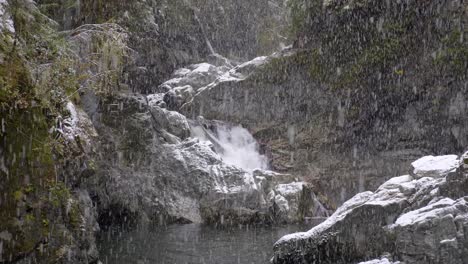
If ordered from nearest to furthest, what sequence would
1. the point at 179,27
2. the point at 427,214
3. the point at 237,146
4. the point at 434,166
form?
1. the point at 427,214
2. the point at 434,166
3. the point at 237,146
4. the point at 179,27

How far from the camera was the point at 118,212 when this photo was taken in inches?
642

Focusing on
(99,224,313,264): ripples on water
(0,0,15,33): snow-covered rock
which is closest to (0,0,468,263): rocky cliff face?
(0,0,15,33): snow-covered rock

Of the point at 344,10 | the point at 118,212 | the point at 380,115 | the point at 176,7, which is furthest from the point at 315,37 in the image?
the point at 118,212

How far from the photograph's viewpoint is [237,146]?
22812 mm

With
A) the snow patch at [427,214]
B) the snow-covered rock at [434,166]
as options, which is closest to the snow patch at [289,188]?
the snow-covered rock at [434,166]

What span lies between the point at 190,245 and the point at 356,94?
1338cm

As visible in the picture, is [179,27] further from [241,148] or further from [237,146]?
[241,148]

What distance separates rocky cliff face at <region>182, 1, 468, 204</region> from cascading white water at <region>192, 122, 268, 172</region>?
27.4 inches

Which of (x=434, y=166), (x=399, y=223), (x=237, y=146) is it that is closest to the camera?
(x=399, y=223)

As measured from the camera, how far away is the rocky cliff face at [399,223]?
23.1 ft

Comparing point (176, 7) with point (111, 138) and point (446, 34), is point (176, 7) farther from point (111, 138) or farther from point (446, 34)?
point (446, 34)

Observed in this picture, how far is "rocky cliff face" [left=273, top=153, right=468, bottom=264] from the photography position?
7.03m

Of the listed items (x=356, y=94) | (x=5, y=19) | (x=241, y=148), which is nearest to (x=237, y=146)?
(x=241, y=148)

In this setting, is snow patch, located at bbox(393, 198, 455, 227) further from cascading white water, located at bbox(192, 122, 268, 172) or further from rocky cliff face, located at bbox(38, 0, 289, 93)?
cascading white water, located at bbox(192, 122, 268, 172)
